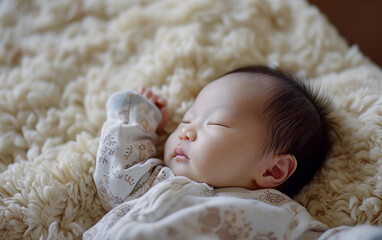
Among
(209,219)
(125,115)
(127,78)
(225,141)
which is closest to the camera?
(209,219)

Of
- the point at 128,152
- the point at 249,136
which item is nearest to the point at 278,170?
the point at 249,136

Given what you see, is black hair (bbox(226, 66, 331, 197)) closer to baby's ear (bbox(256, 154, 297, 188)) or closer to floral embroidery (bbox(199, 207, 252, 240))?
baby's ear (bbox(256, 154, 297, 188))

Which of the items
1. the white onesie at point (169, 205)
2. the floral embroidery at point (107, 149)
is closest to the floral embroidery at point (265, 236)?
the white onesie at point (169, 205)

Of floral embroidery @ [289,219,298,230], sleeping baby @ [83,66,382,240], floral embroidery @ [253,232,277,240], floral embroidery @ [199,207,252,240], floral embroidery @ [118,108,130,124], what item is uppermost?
floral embroidery @ [118,108,130,124]

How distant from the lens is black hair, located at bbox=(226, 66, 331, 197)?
883mm

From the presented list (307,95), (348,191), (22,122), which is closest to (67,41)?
(22,122)

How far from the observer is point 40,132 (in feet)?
3.39

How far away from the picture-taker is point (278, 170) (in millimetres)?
896

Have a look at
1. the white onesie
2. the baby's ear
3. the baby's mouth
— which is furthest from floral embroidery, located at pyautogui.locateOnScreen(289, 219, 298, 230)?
the baby's mouth

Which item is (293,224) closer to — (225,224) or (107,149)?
(225,224)

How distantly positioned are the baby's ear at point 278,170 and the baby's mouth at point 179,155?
171mm

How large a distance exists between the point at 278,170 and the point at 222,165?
0.14 metres

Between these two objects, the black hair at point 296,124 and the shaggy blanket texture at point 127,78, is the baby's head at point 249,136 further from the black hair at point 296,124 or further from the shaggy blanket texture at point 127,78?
the shaggy blanket texture at point 127,78

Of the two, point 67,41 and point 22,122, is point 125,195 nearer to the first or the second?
point 22,122
